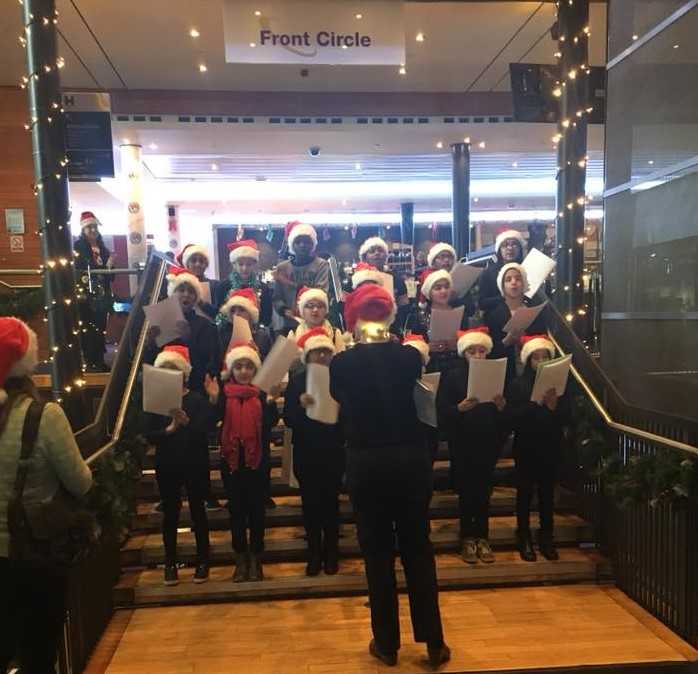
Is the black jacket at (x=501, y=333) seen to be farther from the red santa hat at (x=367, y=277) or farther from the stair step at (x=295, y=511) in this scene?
the stair step at (x=295, y=511)

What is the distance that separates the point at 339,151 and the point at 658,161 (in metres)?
6.80

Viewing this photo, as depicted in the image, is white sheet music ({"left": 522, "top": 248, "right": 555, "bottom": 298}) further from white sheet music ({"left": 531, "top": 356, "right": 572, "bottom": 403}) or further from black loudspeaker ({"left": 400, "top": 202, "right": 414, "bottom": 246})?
black loudspeaker ({"left": 400, "top": 202, "right": 414, "bottom": 246})

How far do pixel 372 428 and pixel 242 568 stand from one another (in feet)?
5.37

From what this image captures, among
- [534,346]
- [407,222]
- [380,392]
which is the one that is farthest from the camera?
[407,222]

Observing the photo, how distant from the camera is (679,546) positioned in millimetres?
3109

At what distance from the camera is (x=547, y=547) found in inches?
151

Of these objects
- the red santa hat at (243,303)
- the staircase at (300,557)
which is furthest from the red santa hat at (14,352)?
the red santa hat at (243,303)

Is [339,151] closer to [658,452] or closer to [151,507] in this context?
[151,507]

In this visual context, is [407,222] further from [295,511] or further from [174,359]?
[174,359]

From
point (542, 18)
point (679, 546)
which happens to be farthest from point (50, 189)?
point (542, 18)

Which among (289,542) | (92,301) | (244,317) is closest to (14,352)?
(244,317)

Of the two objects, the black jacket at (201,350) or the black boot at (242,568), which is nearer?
the black boot at (242,568)

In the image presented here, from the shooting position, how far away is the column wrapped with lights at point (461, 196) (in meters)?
10.6

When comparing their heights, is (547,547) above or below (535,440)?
below
